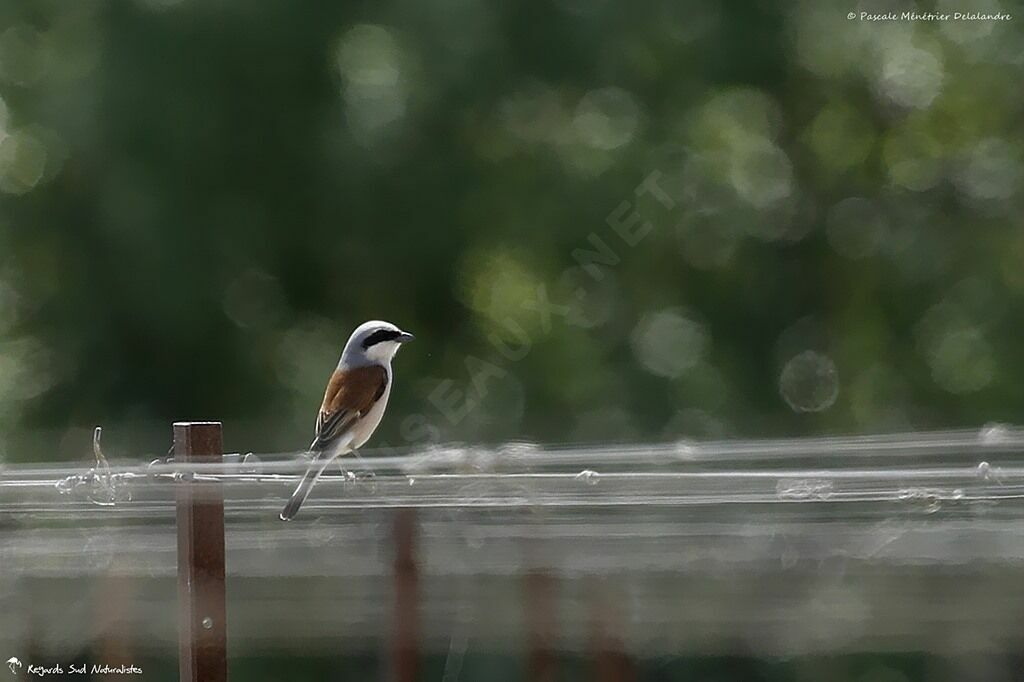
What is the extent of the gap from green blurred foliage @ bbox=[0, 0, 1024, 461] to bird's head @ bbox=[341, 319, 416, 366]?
8.02ft

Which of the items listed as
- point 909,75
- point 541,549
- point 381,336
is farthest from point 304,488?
point 909,75

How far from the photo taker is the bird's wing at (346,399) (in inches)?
228

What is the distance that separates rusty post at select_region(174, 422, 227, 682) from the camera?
3580 millimetres

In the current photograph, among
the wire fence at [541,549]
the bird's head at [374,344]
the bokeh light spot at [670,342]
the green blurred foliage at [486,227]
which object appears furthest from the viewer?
the bokeh light spot at [670,342]

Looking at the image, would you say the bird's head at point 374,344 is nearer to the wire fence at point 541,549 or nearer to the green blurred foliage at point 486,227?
the wire fence at point 541,549

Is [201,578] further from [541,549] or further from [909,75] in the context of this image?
[909,75]

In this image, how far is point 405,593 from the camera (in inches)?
181

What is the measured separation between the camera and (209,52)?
9.12m

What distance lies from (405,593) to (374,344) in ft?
5.88

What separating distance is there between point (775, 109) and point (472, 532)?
6.13 metres

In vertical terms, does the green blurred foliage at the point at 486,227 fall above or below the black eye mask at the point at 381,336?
above

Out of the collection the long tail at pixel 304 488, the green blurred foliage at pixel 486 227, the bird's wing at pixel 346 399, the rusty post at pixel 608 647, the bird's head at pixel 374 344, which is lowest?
the rusty post at pixel 608 647

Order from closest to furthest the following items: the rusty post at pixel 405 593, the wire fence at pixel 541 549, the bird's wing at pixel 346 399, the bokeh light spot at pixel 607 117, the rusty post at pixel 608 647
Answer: the wire fence at pixel 541 549 → the rusty post at pixel 405 593 → the rusty post at pixel 608 647 → the bird's wing at pixel 346 399 → the bokeh light spot at pixel 607 117

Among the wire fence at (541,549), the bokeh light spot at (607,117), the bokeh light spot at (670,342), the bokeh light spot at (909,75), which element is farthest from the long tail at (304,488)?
the bokeh light spot at (909,75)
